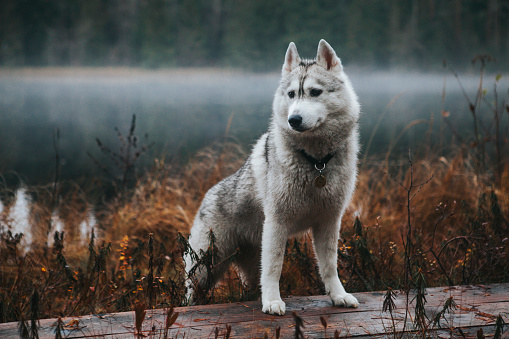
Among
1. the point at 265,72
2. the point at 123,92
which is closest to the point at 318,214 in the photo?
the point at 265,72

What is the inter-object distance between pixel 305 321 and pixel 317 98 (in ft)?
4.22

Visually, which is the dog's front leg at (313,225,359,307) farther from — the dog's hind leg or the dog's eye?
the dog's eye

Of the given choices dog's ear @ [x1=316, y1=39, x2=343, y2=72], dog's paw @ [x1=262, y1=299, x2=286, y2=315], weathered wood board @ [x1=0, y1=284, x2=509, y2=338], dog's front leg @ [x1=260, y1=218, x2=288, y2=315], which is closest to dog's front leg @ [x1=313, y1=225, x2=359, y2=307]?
weathered wood board @ [x1=0, y1=284, x2=509, y2=338]

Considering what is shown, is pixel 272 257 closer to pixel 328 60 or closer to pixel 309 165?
pixel 309 165

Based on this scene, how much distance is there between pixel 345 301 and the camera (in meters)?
2.74

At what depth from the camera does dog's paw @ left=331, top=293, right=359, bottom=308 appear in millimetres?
2729

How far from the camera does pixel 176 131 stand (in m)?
19.4

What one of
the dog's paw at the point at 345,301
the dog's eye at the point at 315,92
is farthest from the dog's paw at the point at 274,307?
the dog's eye at the point at 315,92

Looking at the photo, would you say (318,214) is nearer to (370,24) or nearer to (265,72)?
(370,24)

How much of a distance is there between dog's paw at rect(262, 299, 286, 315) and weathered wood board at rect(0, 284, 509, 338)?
0.04 meters

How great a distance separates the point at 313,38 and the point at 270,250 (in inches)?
1305

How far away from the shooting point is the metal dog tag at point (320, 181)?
2.70 meters

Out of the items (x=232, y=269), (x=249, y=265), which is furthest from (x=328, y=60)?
(x=232, y=269)

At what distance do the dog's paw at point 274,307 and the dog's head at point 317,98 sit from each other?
1011 millimetres
